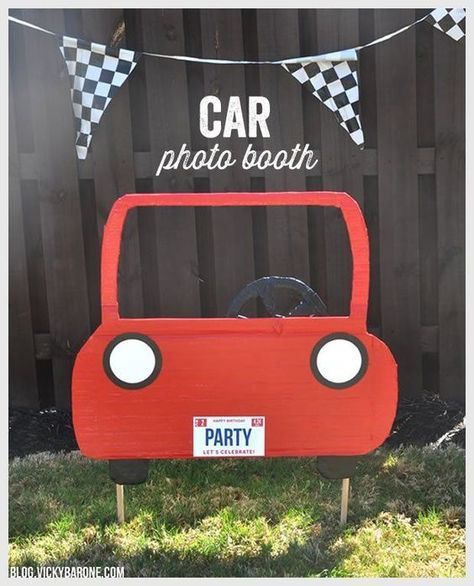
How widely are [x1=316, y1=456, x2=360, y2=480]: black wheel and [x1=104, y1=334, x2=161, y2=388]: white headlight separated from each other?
0.50m

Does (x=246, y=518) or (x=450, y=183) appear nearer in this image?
(x=246, y=518)

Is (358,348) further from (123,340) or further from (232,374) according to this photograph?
(123,340)

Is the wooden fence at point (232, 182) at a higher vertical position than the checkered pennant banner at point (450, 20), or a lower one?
lower

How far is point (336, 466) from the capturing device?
6.70ft

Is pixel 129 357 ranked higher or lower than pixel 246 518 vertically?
higher

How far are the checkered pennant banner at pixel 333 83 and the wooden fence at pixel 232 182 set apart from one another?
0.03m

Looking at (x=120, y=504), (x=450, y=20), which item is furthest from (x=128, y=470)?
(x=450, y=20)

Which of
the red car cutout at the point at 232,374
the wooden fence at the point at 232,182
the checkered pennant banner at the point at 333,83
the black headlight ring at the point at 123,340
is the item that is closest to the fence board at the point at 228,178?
the wooden fence at the point at 232,182

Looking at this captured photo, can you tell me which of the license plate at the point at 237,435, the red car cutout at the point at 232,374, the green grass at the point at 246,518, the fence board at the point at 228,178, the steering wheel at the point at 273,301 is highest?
the fence board at the point at 228,178

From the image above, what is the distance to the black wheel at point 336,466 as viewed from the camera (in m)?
2.04

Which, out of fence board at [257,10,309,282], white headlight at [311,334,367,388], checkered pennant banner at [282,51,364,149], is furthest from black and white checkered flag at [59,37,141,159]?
white headlight at [311,334,367,388]

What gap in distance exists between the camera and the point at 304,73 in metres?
2.33

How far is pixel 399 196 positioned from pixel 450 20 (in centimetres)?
55

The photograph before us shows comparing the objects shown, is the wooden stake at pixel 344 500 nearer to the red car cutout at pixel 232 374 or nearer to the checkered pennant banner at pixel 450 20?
the red car cutout at pixel 232 374
